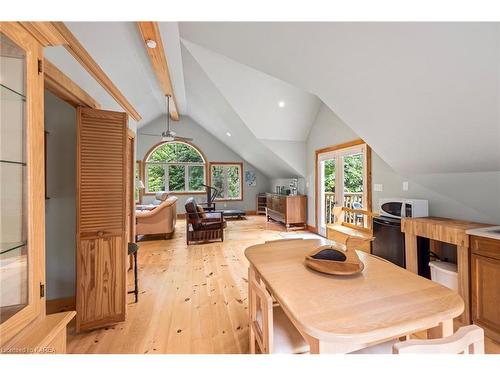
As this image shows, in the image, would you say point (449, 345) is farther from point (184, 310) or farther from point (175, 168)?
point (175, 168)

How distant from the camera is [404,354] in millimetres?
594

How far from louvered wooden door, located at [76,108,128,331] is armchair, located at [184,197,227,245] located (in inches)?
95.0

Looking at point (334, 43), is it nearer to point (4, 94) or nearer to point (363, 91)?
point (363, 91)

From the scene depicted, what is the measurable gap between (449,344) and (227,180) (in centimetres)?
793

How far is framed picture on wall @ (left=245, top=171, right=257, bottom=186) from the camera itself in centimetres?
853

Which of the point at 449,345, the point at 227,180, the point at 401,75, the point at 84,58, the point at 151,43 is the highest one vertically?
the point at 151,43

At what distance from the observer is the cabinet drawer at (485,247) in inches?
65.2

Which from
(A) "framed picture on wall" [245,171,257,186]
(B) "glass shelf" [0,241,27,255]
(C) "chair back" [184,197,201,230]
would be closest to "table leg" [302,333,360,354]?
(B) "glass shelf" [0,241,27,255]

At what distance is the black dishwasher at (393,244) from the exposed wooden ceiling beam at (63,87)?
3.58 m

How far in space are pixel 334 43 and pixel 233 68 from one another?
244 centimetres

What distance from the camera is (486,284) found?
1718mm

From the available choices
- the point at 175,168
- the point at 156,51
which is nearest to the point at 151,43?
the point at 156,51

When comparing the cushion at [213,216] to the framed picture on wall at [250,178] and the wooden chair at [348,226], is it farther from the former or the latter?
the framed picture on wall at [250,178]

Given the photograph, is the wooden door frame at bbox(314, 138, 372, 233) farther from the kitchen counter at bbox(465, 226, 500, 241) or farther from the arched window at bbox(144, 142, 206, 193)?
the arched window at bbox(144, 142, 206, 193)
